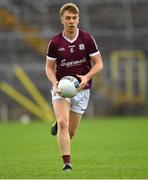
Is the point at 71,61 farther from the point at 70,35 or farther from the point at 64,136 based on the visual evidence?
the point at 64,136

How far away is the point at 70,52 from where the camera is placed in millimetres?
10625

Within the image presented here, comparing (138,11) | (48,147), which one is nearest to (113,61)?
(138,11)

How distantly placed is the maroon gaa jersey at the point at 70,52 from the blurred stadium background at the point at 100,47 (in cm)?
1819

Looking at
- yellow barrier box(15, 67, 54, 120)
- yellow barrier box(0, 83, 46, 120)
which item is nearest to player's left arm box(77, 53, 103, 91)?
yellow barrier box(0, 83, 46, 120)

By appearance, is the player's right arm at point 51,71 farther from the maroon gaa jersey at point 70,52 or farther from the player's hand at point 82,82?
the player's hand at point 82,82

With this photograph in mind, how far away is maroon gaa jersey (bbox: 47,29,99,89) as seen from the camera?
1063 centimetres

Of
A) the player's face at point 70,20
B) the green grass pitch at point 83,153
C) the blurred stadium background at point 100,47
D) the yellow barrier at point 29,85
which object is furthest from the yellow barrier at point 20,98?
the player's face at point 70,20

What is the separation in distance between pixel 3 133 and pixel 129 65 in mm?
9869

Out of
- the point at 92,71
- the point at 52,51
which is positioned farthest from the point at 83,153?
the point at 52,51

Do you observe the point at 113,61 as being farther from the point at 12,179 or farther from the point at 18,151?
the point at 12,179

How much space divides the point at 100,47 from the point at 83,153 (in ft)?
54.9

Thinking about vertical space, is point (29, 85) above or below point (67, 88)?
above

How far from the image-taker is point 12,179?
911cm

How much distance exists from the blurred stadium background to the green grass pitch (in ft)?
19.9
